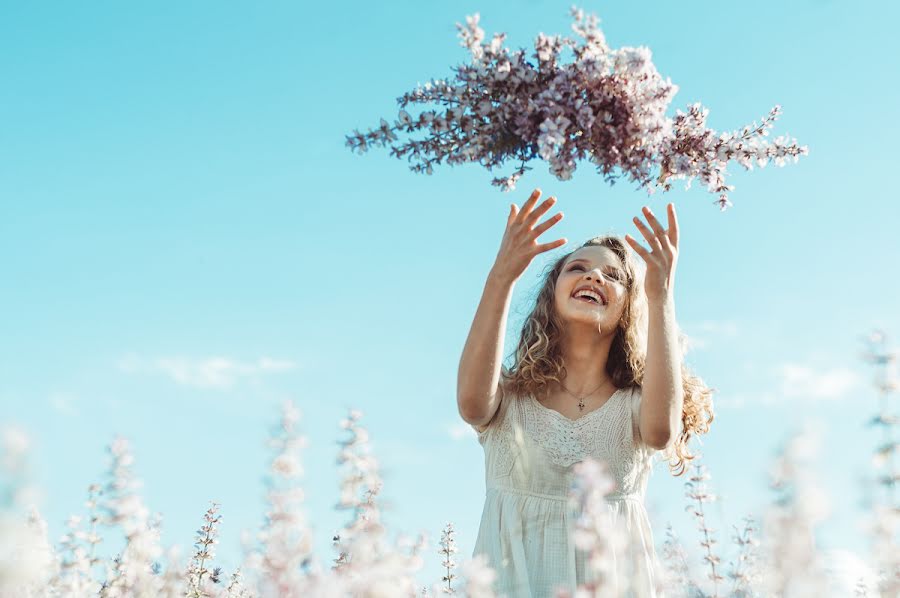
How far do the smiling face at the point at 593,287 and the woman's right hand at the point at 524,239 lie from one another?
2.08ft

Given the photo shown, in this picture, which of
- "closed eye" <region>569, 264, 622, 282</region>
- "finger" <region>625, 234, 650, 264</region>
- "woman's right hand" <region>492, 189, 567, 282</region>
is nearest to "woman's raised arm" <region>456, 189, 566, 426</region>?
"woman's right hand" <region>492, 189, 567, 282</region>

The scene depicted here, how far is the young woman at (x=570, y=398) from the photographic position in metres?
4.20

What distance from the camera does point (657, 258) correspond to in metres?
4.21

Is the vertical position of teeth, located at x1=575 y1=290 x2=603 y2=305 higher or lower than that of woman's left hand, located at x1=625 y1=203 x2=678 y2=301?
higher

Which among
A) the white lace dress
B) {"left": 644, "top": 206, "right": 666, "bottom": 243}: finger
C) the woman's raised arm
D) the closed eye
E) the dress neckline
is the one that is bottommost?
the white lace dress

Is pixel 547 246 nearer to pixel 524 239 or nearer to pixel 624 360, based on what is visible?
pixel 524 239

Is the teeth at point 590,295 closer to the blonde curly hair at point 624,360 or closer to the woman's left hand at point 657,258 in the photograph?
the blonde curly hair at point 624,360

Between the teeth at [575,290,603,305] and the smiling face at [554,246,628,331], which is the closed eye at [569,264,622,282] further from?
the teeth at [575,290,603,305]

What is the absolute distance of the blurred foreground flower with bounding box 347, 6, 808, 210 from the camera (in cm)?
370

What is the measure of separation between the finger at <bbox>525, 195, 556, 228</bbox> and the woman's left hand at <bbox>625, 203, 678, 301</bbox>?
0.40m

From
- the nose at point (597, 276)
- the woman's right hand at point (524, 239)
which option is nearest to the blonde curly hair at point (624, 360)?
the nose at point (597, 276)

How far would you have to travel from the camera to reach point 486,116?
382 centimetres

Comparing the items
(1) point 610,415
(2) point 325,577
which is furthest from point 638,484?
(2) point 325,577

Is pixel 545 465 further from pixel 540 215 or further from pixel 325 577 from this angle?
pixel 325 577
